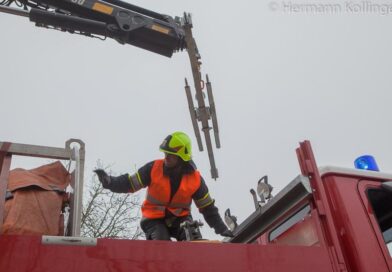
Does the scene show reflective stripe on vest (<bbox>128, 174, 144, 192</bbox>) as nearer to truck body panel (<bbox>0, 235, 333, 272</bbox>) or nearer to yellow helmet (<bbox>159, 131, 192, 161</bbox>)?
yellow helmet (<bbox>159, 131, 192, 161</bbox>)

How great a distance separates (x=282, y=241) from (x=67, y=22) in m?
3.65

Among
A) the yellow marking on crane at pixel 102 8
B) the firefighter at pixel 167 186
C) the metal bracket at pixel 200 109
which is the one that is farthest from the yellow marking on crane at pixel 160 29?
the firefighter at pixel 167 186

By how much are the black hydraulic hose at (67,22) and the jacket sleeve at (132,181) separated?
248 centimetres

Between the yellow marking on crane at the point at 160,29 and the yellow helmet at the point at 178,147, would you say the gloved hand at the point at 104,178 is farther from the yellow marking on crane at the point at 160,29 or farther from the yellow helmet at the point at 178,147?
the yellow marking on crane at the point at 160,29

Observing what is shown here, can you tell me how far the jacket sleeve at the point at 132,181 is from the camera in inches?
139

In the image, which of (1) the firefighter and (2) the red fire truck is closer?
(2) the red fire truck

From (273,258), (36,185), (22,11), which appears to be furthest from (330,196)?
(22,11)

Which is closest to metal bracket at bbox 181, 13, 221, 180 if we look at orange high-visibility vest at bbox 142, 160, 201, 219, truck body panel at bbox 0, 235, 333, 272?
orange high-visibility vest at bbox 142, 160, 201, 219

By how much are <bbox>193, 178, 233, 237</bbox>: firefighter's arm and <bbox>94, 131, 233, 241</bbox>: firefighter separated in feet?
0.18

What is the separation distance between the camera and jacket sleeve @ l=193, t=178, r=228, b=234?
3.76 meters

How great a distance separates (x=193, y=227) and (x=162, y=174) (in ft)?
1.92

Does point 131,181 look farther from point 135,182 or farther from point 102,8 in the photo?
point 102,8

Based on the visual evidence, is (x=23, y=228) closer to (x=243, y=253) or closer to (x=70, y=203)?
(x=70, y=203)

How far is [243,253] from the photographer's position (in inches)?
79.0
